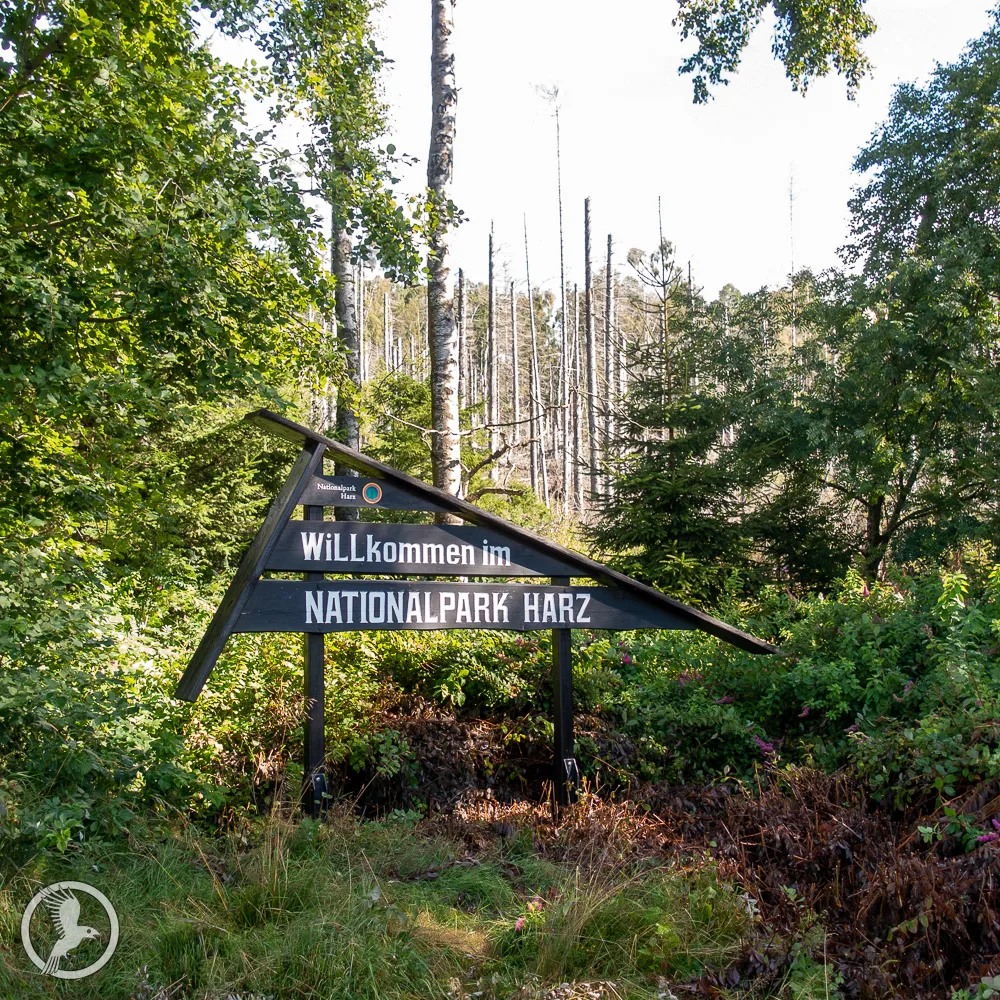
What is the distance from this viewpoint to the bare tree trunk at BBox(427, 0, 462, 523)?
27.2 feet

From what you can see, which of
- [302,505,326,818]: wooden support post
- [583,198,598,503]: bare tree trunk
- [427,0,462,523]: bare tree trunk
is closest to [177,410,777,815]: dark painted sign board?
[302,505,326,818]: wooden support post

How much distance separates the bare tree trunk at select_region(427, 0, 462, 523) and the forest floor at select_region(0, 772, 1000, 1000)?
4421 mm

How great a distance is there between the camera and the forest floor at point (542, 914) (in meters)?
3.03

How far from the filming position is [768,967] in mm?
3139

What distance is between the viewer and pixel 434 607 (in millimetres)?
5246

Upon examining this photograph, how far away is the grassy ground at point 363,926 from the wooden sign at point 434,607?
3.99ft

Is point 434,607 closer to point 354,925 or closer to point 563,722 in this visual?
point 563,722

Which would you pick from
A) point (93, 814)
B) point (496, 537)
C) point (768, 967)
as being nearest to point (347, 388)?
point (496, 537)

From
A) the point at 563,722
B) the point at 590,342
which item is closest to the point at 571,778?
the point at 563,722

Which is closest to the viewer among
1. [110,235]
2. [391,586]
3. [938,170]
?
[110,235]

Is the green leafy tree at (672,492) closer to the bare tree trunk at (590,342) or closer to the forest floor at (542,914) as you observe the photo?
the forest floor at (542,914)

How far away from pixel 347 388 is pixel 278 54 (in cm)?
325

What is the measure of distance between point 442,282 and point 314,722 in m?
5.10

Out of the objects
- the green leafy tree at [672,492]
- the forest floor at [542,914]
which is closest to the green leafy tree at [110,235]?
the forest floor at [542,914]
